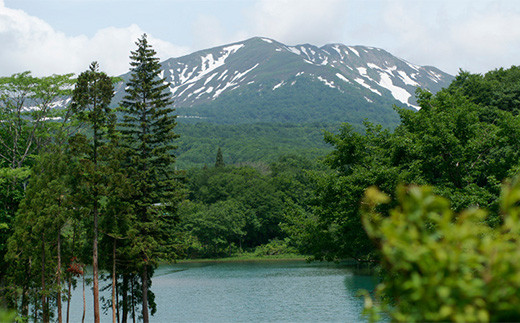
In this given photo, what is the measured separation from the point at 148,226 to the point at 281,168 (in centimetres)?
7933

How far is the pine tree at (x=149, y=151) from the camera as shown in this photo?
22953mm

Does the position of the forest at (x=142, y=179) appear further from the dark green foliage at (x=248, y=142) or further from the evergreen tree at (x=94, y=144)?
the dark green foliage at (x=248, y=142)

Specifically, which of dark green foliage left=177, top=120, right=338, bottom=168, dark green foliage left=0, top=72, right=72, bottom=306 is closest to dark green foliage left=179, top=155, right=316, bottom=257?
dark green foliage left=177, top=120, right=338, bottom=168

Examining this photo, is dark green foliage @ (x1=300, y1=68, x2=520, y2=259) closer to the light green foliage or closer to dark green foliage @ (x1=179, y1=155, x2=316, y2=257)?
the light green foliage

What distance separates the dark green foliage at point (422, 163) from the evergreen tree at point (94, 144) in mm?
8475

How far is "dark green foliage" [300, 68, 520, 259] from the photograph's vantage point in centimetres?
1652

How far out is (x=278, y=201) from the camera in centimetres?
8119

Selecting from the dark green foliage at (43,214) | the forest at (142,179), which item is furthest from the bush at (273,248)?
the dark green foliage at (43,214)

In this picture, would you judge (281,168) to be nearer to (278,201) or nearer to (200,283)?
(278,201)

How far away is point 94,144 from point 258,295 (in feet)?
72.2

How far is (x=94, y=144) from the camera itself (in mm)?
20438

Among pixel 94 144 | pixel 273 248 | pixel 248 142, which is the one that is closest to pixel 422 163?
pixel 94 144

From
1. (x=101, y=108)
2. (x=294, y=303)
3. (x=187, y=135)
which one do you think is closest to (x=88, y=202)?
(x=101, y=108)

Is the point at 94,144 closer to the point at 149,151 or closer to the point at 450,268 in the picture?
the point at 149,151
